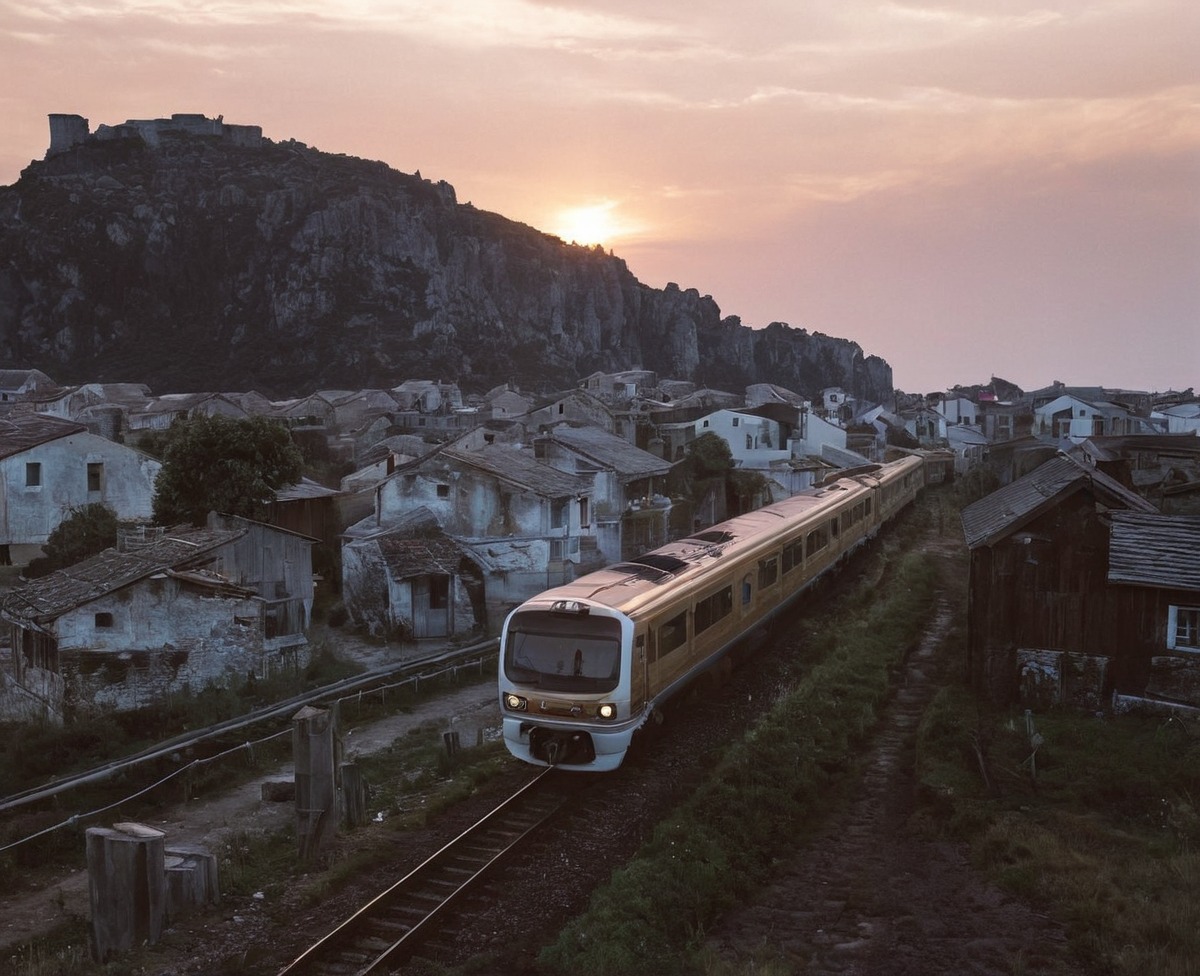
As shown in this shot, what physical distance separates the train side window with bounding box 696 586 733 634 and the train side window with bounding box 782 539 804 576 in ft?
15.5

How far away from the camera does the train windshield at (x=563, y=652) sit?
46.5 feet

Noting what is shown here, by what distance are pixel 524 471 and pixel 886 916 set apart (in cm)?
2272

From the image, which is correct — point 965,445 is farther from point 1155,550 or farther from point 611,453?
point 1155,550

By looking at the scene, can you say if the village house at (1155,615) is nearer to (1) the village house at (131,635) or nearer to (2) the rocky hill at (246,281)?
(1) the village house at (131,635)

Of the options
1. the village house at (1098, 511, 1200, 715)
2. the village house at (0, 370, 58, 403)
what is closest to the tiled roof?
the village house at (1098, 511, 1200, 715)

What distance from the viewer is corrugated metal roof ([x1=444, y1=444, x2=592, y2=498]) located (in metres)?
30.4

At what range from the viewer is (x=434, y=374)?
5113 inches

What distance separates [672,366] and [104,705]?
173 m

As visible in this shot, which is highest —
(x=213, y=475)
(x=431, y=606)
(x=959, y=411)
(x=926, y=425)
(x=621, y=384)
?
(x=621, y=384)

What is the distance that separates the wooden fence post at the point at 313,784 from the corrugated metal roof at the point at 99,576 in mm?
9894

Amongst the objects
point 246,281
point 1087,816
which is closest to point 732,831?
point 1087,816

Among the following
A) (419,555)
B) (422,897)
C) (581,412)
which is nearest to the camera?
(422,897)

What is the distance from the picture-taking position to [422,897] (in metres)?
11.1

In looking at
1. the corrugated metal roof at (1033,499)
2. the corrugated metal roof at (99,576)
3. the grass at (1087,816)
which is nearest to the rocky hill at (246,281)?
the corrugated metal roof at (99,576)
